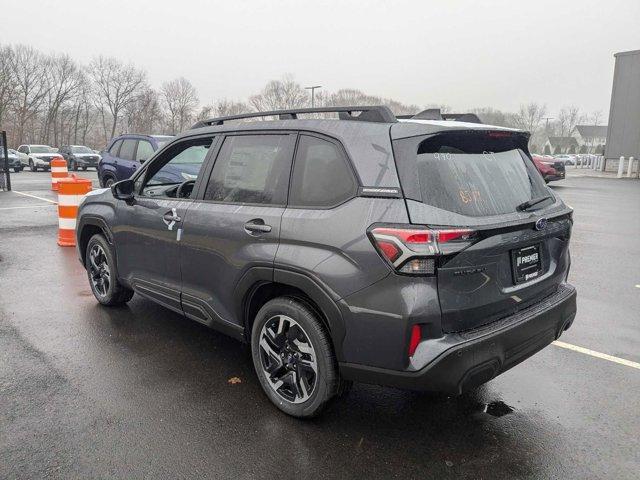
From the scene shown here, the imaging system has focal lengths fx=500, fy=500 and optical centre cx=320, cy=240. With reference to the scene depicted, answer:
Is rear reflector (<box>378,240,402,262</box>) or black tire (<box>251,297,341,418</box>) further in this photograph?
black tire (<box>251,297,341,418</box>)

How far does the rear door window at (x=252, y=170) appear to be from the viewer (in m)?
3.23

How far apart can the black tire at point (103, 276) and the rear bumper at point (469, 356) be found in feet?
9.88

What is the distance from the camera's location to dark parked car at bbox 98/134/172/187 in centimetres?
1196

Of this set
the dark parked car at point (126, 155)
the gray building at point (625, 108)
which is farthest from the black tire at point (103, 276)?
the gray building at point (625, 108)

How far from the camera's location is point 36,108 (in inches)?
2415

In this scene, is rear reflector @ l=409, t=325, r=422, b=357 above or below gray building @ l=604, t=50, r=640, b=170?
below

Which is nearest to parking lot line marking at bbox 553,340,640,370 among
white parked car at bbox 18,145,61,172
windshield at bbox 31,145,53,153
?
white parked car at bbox 18,145,61,172

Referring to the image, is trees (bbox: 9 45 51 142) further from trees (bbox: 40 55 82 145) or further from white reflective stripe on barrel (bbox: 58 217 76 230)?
white reflective stripe on barrel (bbox: 58 217 76 230)

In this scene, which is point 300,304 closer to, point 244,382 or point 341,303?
point 341,303

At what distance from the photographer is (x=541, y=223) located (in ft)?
9.80

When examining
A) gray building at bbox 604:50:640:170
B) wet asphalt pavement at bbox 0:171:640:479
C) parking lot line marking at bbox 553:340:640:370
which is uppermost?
gray building at bbox 604:50:640:170

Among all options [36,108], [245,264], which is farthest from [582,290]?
[36,108]

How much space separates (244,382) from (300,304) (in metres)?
0.96

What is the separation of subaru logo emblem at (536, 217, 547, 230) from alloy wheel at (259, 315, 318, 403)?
59.6 inches
